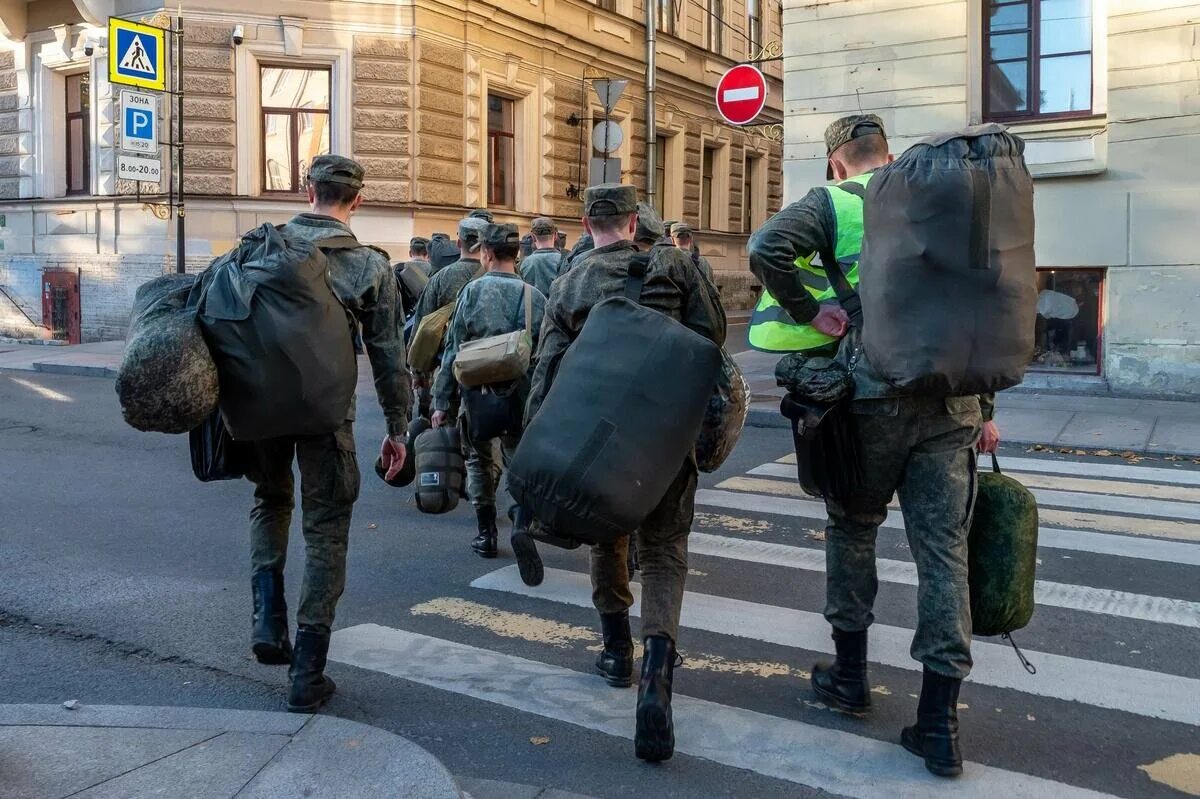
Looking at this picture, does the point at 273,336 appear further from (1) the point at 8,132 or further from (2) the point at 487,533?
(1) the point at 8,132

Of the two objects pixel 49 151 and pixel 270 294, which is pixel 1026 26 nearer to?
pixel 270 294

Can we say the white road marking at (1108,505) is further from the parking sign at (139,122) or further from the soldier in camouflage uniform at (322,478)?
the parking sign at (139,122)

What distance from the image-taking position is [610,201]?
391 cm

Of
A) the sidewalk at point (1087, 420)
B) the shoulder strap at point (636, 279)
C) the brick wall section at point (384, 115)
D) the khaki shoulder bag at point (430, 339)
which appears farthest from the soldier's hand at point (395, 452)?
the brick wall section at point (384, 115)

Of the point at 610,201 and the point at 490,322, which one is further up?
the point at 610,201

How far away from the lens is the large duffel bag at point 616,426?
3281mm

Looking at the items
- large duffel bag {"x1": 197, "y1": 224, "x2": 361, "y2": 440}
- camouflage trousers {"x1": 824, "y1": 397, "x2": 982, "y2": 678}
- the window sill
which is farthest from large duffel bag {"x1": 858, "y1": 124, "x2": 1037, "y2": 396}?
the window sill

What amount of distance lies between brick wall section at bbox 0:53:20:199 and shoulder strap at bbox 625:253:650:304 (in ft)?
66.3

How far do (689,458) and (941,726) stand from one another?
1.12m

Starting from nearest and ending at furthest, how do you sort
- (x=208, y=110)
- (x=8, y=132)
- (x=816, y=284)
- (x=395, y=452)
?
(x=816, y=284) → (x=395, y=452) → (x=208, y=110) → (x=8, y=132)

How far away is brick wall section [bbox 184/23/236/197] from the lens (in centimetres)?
1839

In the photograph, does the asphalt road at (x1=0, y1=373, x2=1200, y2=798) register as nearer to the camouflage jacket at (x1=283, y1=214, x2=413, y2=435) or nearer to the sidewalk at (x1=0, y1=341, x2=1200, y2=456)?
the camouflage jacket at (x1=283, y1=214, x2=413, y2=435)

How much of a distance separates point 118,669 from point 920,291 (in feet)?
10.7

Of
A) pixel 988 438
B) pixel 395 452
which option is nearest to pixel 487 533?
pixel 395 452
